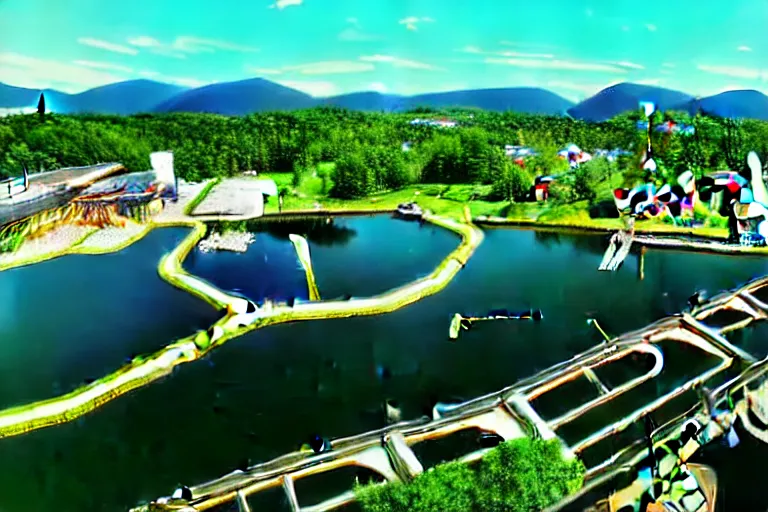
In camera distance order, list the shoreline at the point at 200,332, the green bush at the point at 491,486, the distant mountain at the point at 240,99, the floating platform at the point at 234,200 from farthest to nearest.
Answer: the floating platform at the point at 234,200, the distant mountain at the point at 240,99, the shoreline at the point at 200,332, the green bush at the point at 491,486

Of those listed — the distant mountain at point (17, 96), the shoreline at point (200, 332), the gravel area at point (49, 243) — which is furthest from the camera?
the gravel area at point (49, 243)

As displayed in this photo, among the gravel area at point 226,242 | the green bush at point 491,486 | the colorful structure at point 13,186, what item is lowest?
the green bush at point 491,486

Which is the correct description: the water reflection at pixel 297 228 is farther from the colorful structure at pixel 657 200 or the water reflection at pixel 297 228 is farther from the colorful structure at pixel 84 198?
the colorful structure at pixel 657 200

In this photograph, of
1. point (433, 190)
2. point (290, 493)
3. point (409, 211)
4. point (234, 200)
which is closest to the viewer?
point (290, 493)

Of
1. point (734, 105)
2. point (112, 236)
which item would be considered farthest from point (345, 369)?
point (734, 105)

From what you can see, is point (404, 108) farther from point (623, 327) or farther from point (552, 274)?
point (623, 327)

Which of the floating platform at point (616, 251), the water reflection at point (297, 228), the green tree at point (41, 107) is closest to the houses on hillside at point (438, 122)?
the water reflection at point (297, 228)

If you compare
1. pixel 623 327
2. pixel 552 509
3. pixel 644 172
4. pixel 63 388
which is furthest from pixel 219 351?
pixel 644 172

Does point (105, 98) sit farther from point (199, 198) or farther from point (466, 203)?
point (466, 203)
